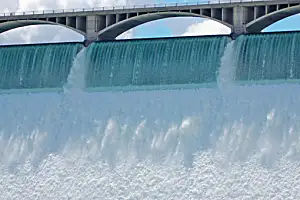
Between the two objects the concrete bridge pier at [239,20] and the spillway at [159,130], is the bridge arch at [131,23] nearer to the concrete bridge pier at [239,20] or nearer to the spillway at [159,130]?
the concrete bridge pier at [239,20]

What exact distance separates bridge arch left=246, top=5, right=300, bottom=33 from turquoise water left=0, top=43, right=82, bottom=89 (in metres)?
8.06

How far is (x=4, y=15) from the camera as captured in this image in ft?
193

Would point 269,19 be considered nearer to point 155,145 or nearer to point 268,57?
point 268,57

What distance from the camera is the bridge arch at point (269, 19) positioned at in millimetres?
52125

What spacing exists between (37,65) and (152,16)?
19.1 feet

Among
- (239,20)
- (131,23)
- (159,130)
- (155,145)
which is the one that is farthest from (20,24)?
(155,145)

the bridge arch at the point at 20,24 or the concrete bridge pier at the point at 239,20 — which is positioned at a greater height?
the concrete bridge pier at the point at 239,20

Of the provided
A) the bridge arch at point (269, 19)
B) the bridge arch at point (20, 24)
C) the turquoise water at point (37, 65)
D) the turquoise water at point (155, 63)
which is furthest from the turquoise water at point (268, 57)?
the bridge arch at point (20, 24)

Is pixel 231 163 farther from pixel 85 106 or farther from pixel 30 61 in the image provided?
pixel 30 61

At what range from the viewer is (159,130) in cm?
5028

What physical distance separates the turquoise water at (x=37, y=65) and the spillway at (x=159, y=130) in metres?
0.44

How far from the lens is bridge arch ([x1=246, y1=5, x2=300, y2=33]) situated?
52.1 meters

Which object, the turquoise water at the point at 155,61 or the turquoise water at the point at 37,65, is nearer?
the turquoise water at the point at 155,61

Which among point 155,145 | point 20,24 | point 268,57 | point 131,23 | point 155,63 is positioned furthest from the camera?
point 20,24
